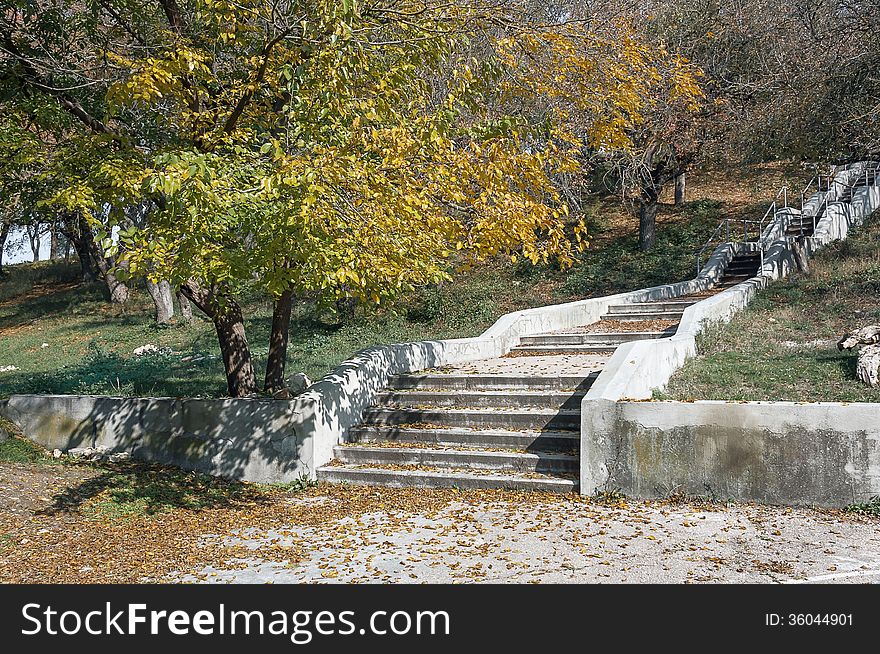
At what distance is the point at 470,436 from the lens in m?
9.20

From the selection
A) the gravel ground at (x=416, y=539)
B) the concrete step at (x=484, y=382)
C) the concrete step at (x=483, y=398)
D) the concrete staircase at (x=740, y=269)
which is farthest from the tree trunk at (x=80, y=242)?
the concrete staircase at (x=740, y=269)

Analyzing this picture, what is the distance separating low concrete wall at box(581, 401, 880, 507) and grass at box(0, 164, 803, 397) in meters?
5.57

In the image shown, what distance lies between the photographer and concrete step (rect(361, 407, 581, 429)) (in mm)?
9180

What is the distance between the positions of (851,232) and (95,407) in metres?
20.5

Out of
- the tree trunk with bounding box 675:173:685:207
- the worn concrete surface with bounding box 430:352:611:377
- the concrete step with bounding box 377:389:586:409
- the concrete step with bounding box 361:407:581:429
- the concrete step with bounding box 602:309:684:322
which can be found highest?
the tree trunk with bounding box 675:173:685:207

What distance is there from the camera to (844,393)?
852cm

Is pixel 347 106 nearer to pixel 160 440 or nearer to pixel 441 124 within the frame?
pixel 441 124

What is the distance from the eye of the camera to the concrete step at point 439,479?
8141 mm

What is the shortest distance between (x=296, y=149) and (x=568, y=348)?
6.69 m

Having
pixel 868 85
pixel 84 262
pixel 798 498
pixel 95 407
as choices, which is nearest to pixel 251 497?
pixel 95 407

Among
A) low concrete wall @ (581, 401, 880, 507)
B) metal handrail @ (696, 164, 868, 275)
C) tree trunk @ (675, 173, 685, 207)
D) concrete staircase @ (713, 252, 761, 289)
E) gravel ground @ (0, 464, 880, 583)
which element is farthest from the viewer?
tree trunk @ (675, 173, 685, 207)

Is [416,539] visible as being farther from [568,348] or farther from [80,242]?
[80,242]

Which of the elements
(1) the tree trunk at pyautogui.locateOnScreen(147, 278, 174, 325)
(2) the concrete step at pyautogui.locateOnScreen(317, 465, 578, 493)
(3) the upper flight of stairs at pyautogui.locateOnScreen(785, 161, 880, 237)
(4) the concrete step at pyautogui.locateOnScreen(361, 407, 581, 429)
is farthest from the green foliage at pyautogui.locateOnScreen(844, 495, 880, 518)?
(1) the tree trunk at pyautogui.locateOnScreen(147, 278, 174, 325)

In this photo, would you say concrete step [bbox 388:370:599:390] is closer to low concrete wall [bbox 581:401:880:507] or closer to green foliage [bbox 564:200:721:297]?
low concrete wall [bbox 581:401:880:507]
